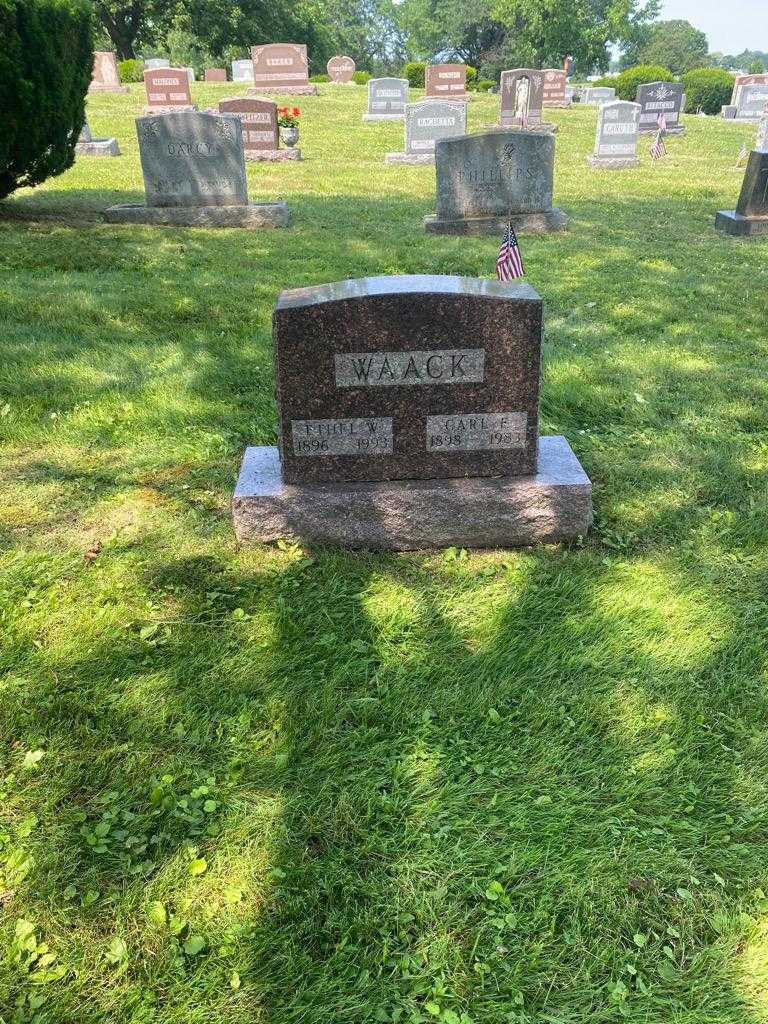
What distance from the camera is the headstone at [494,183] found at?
1033 cm

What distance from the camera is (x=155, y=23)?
41.7 meters

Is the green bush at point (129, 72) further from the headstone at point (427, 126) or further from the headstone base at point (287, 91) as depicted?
the headstone at point (427, 126)

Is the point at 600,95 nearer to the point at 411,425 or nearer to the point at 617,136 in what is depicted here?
the point at 617,136

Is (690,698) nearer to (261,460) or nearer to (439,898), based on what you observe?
(439,898)

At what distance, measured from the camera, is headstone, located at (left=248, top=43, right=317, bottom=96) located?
27.9 meters

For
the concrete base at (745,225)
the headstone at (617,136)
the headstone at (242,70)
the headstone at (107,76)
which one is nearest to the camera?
the concrete base at (745,225)

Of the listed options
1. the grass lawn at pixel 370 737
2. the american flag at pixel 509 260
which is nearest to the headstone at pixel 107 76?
the grass lawn at pixel 370 737

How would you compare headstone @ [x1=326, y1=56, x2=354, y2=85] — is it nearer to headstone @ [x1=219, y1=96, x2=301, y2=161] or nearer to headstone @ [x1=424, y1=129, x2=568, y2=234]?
headstone @ [x1=219, y1=96, x2=301, y2=161]

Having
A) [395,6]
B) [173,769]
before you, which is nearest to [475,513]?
[173,769]

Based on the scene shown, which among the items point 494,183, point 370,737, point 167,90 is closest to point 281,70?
point 167,90

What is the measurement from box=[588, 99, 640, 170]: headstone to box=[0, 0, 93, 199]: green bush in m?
12.8

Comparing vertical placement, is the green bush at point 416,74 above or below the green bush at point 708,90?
above

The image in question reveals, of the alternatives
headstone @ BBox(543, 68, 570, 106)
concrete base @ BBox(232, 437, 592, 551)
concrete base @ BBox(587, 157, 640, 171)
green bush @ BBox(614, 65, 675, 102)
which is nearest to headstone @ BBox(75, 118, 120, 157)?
concrete base @ BBox(587, 157, 640, 171)

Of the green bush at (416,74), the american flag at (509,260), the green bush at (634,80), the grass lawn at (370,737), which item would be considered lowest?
the grass lawn at (370,737)
